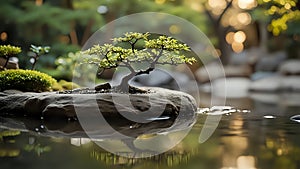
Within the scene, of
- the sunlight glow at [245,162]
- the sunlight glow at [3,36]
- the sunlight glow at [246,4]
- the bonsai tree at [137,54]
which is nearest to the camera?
the sunlight glow at [245,162]

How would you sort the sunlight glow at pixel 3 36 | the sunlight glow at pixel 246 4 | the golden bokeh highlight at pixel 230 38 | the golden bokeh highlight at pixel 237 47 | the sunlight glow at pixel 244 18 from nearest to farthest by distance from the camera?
the sunlight glow at pixel 3 36 < the sunlight glow at pixel 246 4 < the sunlight glow at pixel 244 18 < the golden bokeh highlight at pixel 230 38 < the golden bokeh highlight at pixel 237 47

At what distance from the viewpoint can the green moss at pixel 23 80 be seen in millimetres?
3660

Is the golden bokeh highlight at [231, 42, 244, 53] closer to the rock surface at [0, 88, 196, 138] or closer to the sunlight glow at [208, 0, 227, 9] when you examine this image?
the sunlight glow at [208, 0, 227, 9]

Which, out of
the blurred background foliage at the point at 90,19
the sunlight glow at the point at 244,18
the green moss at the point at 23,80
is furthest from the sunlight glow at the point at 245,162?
the sunlight glow at the point at 244,18

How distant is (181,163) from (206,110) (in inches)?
89.7

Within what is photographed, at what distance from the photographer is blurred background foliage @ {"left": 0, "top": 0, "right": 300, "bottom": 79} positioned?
6.17 metres

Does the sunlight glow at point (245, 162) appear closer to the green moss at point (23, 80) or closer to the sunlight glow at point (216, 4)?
the green moss at point (23, 80)

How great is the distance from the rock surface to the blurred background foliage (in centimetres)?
182

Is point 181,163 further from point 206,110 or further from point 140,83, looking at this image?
point 140,83

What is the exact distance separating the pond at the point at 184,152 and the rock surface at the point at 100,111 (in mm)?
338

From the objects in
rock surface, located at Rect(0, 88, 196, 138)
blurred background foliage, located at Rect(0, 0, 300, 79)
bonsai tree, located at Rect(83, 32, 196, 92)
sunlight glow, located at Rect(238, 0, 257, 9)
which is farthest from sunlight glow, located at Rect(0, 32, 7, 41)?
sunlight glow, located at Rect(238, 0, 257, 9)

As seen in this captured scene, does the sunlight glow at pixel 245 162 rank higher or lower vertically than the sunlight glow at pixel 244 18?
lower

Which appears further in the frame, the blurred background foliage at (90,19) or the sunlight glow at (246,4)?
the sunlight glow at (246,4)

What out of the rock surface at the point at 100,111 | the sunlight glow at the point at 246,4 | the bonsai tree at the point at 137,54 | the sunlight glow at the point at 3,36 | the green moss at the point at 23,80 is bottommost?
the rock surface at the point at 100,111
